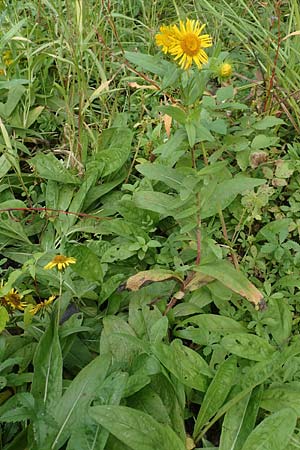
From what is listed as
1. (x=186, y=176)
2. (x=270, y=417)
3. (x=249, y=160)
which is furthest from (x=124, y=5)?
(x=270, y=417)

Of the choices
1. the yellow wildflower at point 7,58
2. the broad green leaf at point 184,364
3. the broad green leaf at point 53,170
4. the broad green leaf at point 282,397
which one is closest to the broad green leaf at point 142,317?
the broad green leaf at point 184,364

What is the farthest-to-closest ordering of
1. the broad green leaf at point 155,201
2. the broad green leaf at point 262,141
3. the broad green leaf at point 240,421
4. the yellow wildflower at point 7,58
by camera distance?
1. the yellow wildflower at point 7,58
2. the broad green leaf at point 262,141
3. the broad green leaf at point 155,201
4. the broad green leaf at point 240,421

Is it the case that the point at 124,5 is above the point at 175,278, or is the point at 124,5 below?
above

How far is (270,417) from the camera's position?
1116 mm

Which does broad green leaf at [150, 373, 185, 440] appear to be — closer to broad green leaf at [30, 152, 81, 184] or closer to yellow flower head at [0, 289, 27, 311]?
yellow flower head at [0, 289, 27, 311]

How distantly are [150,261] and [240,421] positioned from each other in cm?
55

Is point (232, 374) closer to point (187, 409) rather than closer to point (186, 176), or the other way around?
point (187, 409)

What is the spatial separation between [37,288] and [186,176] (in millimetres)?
525

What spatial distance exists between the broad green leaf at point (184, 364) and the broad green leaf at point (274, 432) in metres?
0.17

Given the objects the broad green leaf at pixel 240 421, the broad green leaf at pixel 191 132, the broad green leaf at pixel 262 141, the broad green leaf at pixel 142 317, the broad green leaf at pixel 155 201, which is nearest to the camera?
the broad green leaf at pixel 240 421

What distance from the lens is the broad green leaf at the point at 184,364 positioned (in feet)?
3.95

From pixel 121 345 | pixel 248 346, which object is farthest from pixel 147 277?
pixel 248 346

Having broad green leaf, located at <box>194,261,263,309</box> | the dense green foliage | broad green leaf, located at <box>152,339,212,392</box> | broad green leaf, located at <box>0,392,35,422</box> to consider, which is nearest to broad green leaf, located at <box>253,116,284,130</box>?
the dense green foliage

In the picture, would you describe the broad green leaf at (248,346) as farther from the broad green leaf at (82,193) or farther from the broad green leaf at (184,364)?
the broad green leaf at (82,193)
